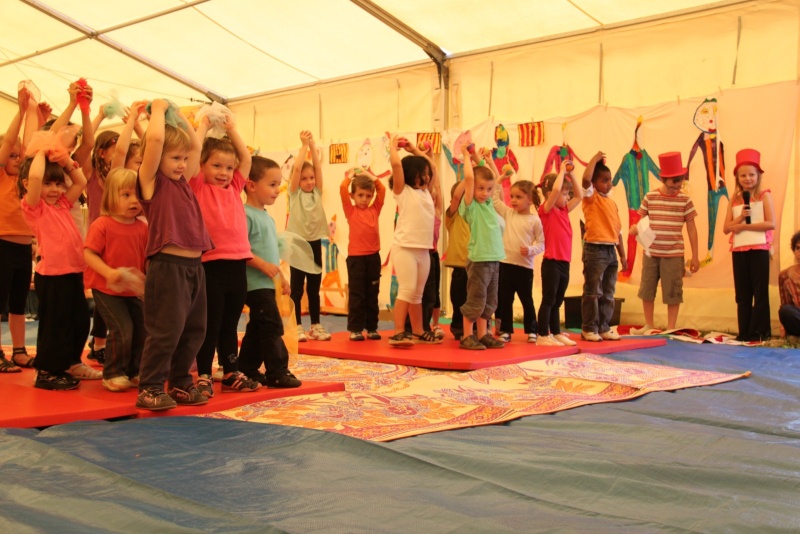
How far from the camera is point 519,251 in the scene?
18.2 feet

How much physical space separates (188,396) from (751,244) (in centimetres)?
477

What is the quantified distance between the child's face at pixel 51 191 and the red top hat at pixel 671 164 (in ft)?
15.4

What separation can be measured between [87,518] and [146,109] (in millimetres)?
1946

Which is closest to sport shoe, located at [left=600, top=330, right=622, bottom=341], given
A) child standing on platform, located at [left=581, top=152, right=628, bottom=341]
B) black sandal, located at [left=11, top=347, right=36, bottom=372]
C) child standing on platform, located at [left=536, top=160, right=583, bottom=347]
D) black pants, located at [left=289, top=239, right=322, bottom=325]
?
child standing on platform, located at [left=581, top=152, right=628, bottom=341]

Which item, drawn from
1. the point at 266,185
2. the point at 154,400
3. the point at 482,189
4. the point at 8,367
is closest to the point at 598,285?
the point at 482,189

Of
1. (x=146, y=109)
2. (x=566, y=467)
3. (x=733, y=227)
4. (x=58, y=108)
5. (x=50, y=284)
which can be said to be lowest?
(x=566, y=467)

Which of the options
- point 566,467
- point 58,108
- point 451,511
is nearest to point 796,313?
point 566,467

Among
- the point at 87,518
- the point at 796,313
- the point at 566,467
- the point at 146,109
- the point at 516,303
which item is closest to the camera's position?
the point at 87,518

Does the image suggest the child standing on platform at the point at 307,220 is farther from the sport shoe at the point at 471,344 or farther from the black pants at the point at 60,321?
the black pants at the point at 60,321

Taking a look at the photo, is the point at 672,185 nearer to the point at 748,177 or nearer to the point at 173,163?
the point at 748,177

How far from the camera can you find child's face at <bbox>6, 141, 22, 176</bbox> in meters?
4.15

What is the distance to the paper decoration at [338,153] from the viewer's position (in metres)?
9.00

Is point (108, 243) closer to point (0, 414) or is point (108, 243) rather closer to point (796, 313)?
point (0, 414)

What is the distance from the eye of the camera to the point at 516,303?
787cm
